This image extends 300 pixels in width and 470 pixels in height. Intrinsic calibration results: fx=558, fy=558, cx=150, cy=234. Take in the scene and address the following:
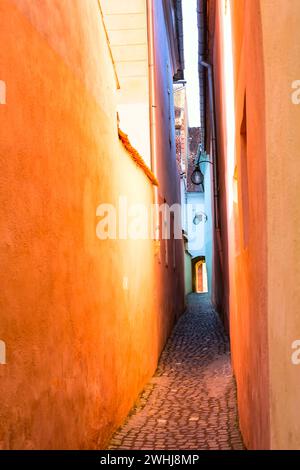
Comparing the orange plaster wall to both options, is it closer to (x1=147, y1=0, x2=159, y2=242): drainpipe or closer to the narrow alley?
the narrow alley

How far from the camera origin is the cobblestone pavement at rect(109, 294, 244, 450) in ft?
19.2

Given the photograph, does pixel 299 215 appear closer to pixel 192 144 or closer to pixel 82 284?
pixel 82 284

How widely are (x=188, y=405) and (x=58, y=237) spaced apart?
170 inches

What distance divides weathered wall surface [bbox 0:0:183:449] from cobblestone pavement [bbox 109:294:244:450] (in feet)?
1.19

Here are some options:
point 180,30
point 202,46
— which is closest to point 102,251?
point 202,46

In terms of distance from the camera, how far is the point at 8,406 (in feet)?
9.98

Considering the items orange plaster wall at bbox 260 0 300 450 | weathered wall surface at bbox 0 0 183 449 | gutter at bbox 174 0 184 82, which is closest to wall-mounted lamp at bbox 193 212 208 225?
gutter at bbox 174 0 184 82

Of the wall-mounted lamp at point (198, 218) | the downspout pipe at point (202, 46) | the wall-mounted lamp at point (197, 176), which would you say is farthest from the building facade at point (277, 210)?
the wall-mounted lamp at point (198, 218)

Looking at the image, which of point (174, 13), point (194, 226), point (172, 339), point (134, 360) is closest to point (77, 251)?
point (134, 360)

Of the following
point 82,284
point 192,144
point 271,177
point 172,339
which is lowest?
point 172,339

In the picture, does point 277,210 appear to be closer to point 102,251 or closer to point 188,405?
point 102,251

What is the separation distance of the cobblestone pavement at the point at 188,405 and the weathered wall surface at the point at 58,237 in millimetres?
364

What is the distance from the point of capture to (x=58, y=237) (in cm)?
409

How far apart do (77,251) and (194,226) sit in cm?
3171
